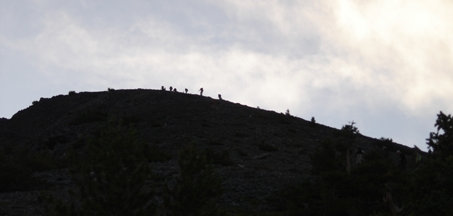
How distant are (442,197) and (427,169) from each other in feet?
5.86

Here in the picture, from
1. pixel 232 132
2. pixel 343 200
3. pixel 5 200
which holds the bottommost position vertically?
pixel 5 200

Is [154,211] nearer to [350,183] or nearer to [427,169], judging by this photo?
[427,169]

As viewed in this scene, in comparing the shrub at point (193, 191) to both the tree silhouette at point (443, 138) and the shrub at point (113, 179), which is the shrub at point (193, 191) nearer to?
the shrub at point (113, 179)

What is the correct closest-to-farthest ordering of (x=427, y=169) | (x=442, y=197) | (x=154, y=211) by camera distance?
(x=154, y=211), (x=442, y=197), (x=427, y=169)

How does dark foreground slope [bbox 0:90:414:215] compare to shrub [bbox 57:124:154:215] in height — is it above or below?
above

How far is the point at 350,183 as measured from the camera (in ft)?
79.3

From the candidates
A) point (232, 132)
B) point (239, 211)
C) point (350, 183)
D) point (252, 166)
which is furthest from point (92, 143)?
point (232, 132)

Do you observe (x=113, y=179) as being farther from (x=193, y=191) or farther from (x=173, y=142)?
(x=173, y=142)

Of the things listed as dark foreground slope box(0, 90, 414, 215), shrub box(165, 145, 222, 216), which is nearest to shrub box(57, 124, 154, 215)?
dark foreground slope box(0, 90, 414, 215)

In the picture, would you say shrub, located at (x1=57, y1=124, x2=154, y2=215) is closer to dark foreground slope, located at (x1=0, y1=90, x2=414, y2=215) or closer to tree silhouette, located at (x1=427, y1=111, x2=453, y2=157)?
dark foreground slope, located at (x1=0, y1=90, x2=414, y2=215)

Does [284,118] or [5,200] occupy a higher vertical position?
[284,118]

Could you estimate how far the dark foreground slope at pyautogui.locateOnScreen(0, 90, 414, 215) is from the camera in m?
26.4

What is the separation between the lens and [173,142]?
153 ft

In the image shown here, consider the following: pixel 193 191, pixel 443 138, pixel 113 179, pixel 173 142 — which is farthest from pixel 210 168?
pixel 173 142
